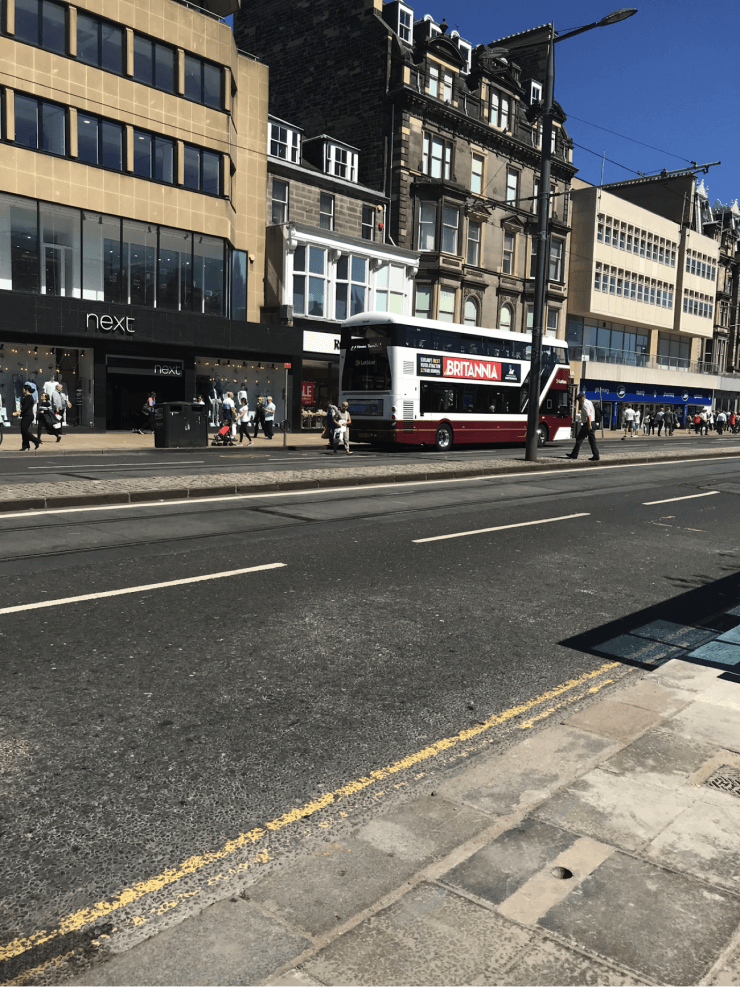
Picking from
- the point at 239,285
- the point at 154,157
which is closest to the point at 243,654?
the point at 154,157

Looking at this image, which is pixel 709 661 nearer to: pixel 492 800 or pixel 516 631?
pixel 516 631

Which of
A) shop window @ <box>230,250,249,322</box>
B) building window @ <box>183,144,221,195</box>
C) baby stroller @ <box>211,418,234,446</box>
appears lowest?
baby stroller @ <box>211,418,234,446</box>

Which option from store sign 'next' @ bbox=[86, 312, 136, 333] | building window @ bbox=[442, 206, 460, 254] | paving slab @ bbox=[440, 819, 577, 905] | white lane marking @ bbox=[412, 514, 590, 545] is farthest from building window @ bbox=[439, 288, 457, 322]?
paving slab @ bbox=[440, 819, 577, 905]

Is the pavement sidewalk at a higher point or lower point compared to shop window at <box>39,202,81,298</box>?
lower

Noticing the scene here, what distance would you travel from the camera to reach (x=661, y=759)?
3551mm

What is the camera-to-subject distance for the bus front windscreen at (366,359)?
2444 centimetres

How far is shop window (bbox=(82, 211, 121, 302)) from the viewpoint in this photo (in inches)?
1077

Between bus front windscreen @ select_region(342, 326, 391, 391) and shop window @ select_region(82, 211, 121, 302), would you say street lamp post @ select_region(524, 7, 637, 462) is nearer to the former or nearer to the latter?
bus front windscreen @ select_region(342, 326, 391, 391)

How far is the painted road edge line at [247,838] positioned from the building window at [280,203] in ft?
109

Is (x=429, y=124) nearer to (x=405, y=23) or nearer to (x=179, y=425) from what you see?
(x=405, y=23)

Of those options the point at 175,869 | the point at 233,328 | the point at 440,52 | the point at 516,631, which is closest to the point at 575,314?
the point at 440,52

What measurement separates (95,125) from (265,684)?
27464mm

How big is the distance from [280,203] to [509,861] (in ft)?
115

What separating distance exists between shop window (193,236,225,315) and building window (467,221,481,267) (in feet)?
55.2
